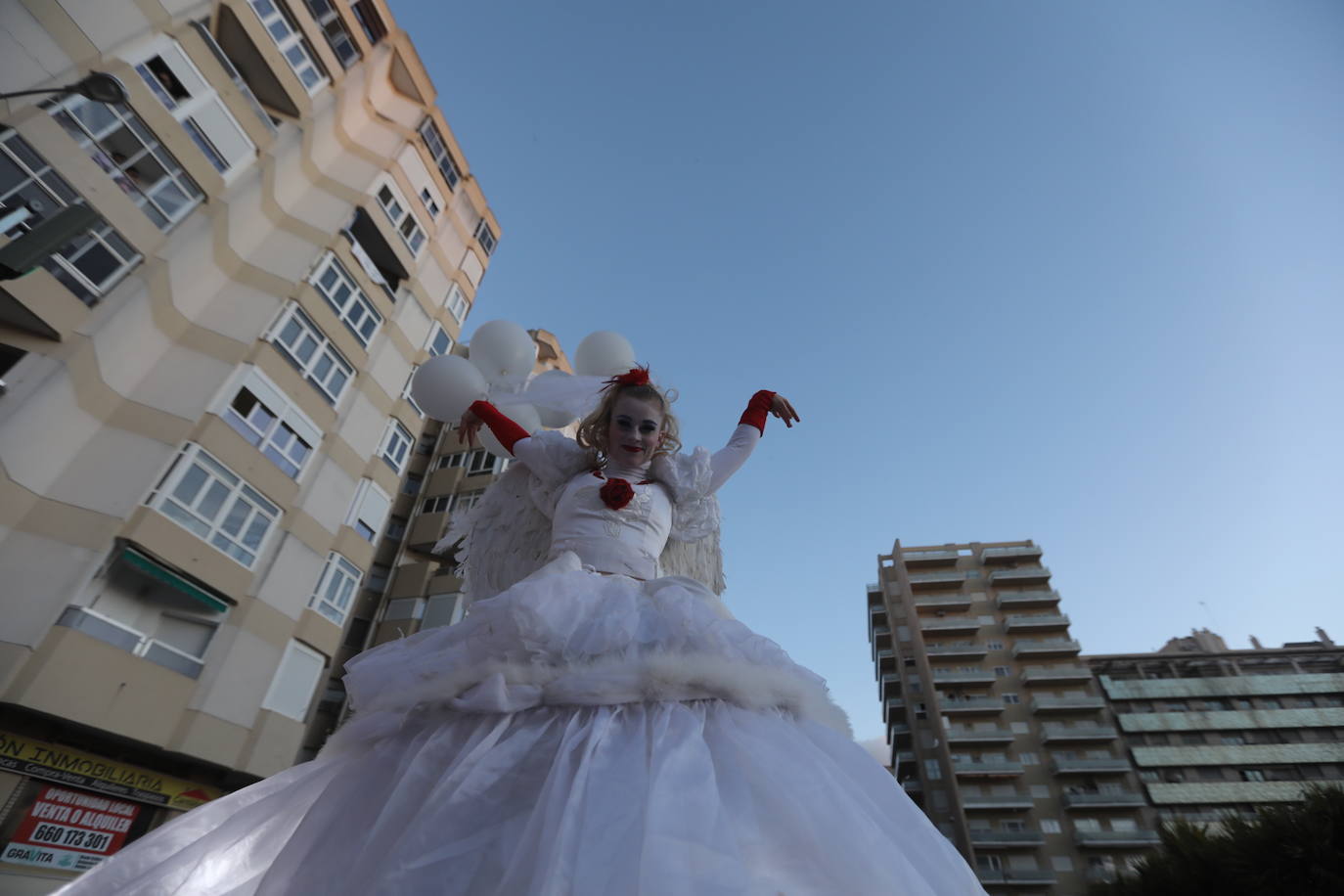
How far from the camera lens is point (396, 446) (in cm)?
1648

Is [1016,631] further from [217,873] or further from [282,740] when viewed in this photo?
[217,873]

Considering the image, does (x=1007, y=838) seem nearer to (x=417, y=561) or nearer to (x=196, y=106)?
(x=417, y=561)

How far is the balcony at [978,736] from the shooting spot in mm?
39406

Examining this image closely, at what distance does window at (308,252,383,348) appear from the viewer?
1370 cm

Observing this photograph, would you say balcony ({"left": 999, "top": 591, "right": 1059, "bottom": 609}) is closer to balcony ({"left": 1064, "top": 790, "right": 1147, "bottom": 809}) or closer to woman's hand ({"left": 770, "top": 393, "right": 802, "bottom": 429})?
balcony ({"left": 1064, "top": 790, "right": 1147, "bottom": 809})

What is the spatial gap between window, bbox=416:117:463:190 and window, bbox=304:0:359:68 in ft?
7.98

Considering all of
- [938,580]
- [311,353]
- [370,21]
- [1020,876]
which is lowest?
[1020,876]

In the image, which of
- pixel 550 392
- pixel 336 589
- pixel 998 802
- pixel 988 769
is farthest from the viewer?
pixel 988 769

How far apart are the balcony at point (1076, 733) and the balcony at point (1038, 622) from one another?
6.49 metres

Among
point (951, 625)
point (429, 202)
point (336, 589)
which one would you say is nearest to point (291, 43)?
point (429, 202)

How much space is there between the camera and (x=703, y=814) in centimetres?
118

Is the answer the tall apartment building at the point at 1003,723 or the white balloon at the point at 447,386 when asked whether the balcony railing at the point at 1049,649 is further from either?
the white balloon at the point at 447,386

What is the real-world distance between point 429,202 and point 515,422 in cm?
1691

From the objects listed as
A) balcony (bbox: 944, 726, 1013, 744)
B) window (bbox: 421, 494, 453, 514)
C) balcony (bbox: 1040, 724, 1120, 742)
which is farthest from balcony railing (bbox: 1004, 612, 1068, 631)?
window (bbox: 421, 494, 453, 514)
